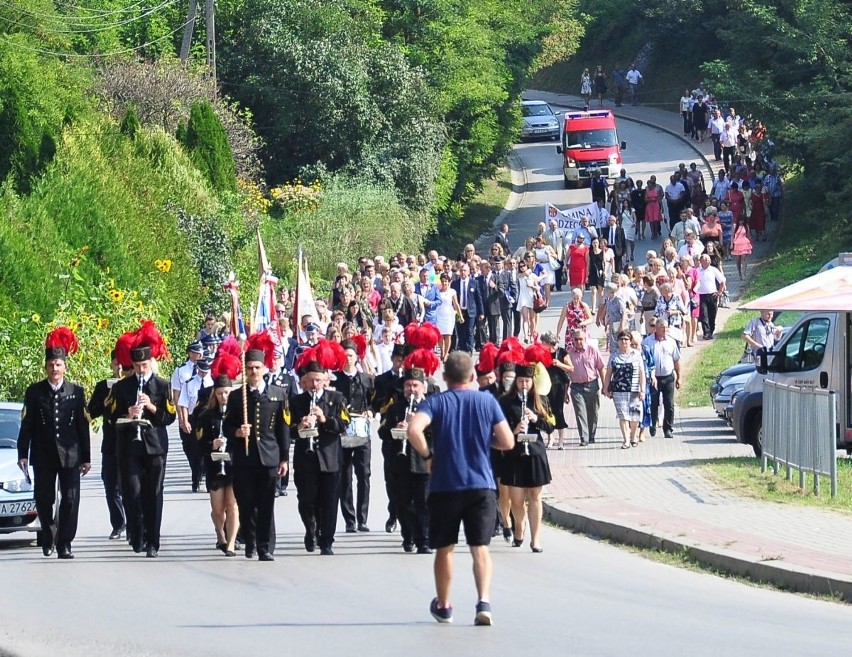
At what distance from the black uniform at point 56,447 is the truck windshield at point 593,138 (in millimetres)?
41999

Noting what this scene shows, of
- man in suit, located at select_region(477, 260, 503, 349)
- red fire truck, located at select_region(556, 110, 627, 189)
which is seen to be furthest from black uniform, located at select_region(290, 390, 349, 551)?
red fire truck, located at select_region(556, 110, 627, 189)

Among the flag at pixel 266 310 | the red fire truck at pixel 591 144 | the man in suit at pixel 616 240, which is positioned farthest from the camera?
the red fire truck at pixel 591 144

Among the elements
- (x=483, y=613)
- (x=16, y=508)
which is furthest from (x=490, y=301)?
(x=483, y=613)

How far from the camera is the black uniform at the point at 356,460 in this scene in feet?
48.7

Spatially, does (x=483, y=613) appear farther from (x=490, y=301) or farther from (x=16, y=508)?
Answer: (x=490, y=301)

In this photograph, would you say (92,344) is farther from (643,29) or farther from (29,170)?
(643,29)

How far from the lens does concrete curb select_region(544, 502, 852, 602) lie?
11.5 meters

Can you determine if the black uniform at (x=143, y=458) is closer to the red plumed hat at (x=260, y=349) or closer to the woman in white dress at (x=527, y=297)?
the red plumed hat at (x=260, y=349)

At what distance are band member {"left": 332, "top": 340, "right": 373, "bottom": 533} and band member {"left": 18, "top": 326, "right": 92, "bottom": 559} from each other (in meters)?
2.42

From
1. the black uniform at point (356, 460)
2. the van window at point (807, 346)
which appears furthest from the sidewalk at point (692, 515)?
the black uniform at point (356, 460)

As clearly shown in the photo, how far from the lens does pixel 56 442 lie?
533 inches

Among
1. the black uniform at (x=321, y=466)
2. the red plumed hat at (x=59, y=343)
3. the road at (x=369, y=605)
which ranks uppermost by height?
the red plumed hat at (x=59, y=343)

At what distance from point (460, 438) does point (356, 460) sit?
16.6 feet

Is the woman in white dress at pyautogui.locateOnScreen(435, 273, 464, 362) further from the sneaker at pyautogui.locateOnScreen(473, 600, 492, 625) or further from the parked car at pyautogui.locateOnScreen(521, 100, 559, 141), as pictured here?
the parked car at pyautogui.locateOnScreen(521, 100, 559, 141)
